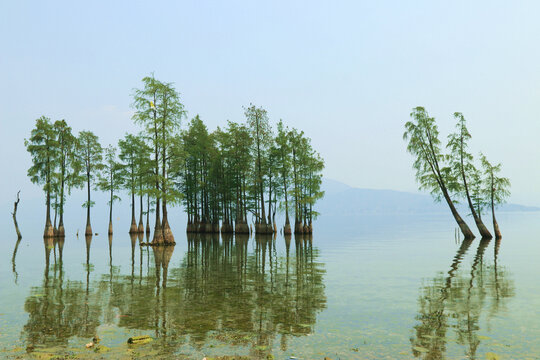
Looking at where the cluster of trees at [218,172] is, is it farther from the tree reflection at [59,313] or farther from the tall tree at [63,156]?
the tree reflection at [59,313]

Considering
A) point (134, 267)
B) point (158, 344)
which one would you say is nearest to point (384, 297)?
point (158, 344)

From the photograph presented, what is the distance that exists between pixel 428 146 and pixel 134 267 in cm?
4271

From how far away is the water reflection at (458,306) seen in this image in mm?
8422

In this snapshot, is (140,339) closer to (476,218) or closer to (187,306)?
(187,306)

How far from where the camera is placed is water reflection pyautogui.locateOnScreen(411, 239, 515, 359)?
8.42 metres

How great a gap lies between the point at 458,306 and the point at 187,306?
899 cm

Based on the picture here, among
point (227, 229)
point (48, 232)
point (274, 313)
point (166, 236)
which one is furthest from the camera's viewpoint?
point (227, 229)

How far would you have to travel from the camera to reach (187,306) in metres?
12.6

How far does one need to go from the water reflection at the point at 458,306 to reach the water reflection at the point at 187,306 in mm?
2944

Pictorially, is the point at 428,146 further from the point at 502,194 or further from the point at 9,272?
the point at 9,272

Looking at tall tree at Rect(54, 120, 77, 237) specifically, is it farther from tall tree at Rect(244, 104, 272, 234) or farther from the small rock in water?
the small rock in water

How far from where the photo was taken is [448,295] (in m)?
14.3

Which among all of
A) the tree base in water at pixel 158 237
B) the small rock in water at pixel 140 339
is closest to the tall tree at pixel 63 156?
the tree base in water at pixel 158 237

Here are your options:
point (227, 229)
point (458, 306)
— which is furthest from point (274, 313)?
point (227, 229)
